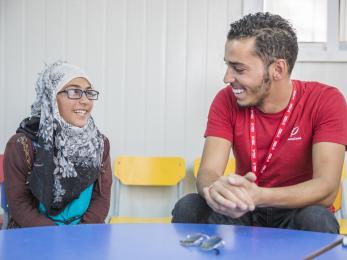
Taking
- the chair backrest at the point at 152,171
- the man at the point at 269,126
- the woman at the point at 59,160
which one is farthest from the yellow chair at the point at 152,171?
the man at the point at 269,126

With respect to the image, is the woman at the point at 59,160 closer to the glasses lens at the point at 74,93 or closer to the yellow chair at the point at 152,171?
the glasses lens at the point at 74,93

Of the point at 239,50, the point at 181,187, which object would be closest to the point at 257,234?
the point at 239,50

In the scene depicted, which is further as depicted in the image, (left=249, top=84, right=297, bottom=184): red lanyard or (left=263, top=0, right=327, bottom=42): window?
(left=263, top=0, right=327, bottom=42): window

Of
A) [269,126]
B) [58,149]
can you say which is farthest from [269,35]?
[58,149]

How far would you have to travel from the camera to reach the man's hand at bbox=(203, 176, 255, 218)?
4.46 feet

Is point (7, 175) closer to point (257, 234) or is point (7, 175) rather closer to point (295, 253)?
point (257, 234)

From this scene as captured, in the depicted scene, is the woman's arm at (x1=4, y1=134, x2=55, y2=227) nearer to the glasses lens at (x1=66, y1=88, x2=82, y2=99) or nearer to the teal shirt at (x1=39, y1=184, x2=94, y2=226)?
the teal shirt at (x1=39, y1=184, x2=94, y2=226)

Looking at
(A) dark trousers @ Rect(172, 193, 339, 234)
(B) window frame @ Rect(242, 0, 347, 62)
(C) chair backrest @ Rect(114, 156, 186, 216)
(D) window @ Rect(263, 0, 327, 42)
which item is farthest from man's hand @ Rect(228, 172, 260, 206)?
(D) window @ Rect(263, 0, 327, 42)

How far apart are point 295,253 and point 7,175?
56.6 inches

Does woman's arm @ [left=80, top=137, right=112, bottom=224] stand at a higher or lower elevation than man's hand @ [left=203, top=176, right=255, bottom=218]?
lower

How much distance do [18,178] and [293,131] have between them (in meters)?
1.20

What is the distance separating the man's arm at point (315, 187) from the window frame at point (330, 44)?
5.42 ft

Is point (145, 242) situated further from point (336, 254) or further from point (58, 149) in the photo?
point (58, 149)

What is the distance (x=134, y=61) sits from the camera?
3451 millimetres
